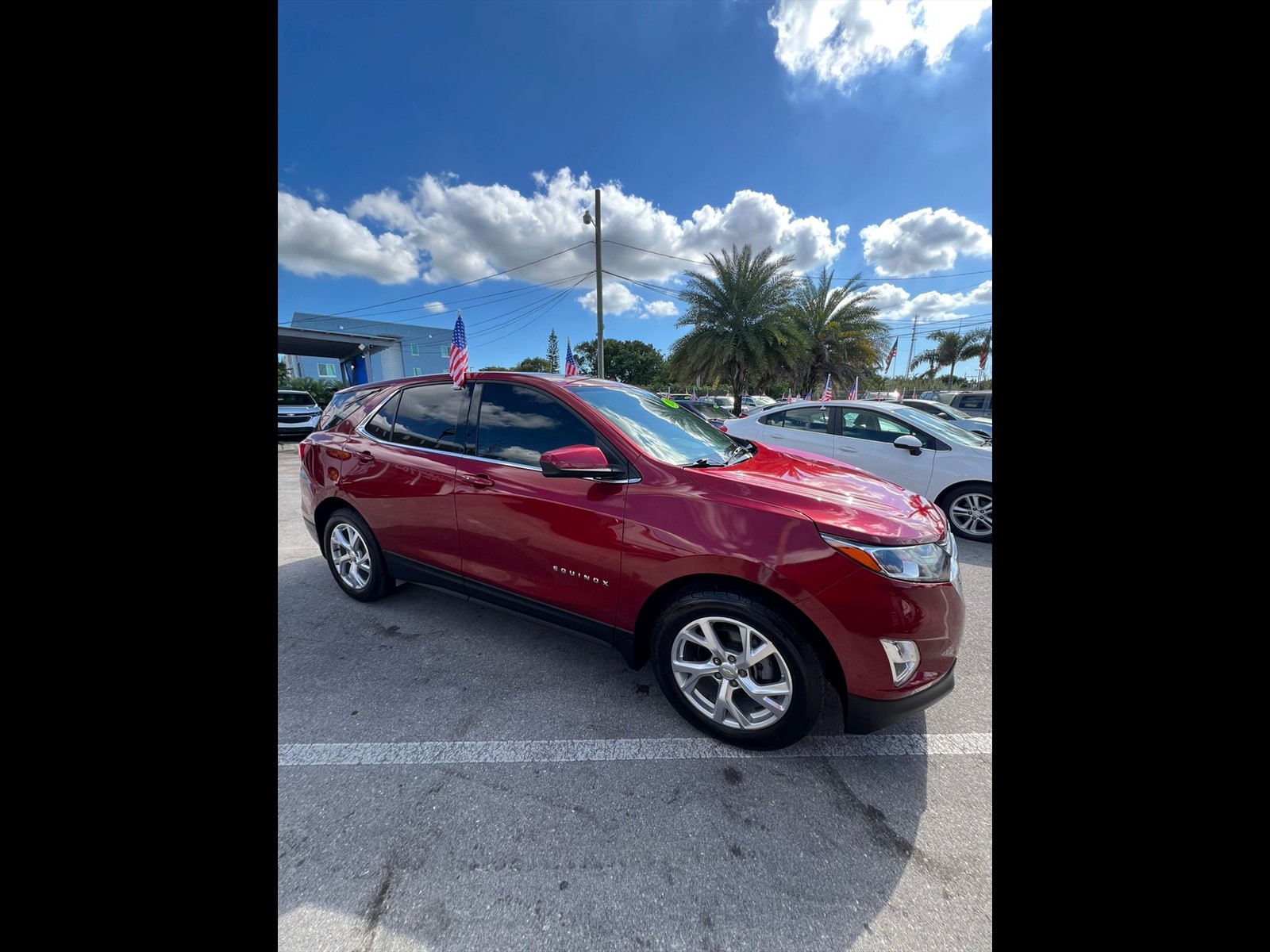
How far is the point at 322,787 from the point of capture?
5.60 feet

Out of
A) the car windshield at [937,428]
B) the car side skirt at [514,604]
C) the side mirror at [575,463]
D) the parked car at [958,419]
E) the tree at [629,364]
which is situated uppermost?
the tree at [629,364]

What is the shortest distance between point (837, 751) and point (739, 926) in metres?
0.89

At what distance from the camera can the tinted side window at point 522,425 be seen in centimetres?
237

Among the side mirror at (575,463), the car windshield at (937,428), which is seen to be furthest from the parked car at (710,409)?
the side mirror at (575,463)

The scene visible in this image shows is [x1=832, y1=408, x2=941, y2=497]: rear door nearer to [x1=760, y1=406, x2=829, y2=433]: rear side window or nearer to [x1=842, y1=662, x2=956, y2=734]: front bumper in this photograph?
[x1=760, y1=406, x2=829, y2=433]: rear side window

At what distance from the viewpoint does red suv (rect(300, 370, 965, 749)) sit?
5.60 feet

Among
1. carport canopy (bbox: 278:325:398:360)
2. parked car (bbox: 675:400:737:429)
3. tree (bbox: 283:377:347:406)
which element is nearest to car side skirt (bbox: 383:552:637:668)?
parked car (bbox: 675:400:737:429)

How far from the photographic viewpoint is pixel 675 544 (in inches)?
75.5

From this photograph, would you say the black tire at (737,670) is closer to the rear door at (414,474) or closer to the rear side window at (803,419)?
the rear door at (414,474)

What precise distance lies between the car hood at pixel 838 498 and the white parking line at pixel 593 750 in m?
0.97

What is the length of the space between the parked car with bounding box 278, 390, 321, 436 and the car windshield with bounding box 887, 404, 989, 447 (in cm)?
1421
